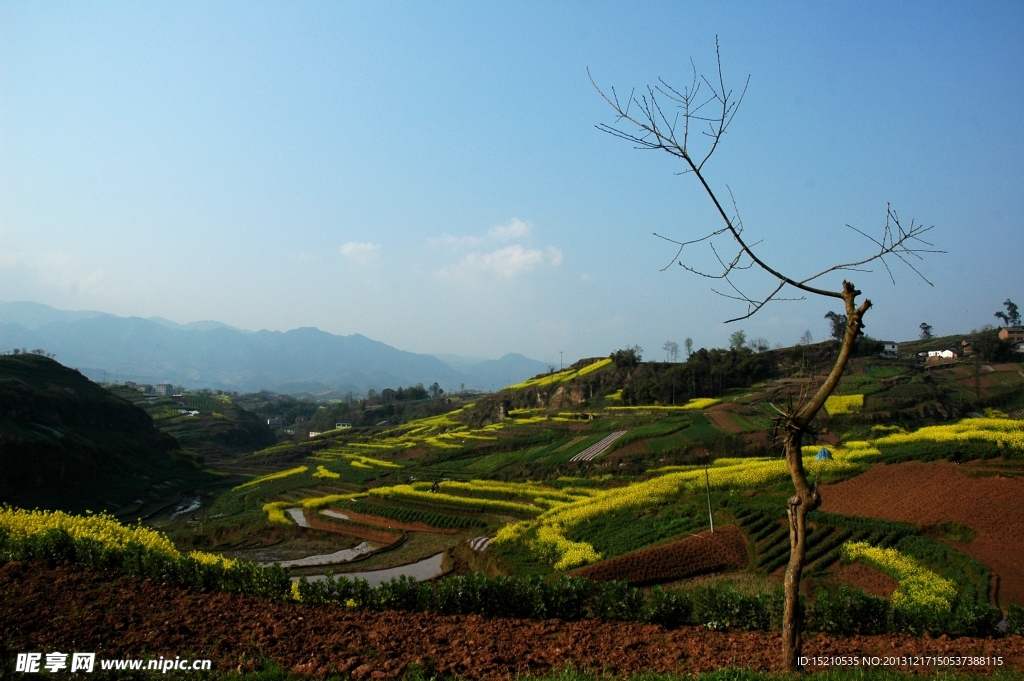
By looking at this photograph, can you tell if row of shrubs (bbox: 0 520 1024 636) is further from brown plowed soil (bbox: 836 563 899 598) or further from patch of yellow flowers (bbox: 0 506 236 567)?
brown plowed soil (bbox: 836 563 899 598)

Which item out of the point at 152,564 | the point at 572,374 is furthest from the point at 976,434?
the point at 572,374

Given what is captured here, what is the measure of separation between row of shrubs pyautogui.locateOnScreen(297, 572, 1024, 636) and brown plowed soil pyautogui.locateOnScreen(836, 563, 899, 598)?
7.01 m

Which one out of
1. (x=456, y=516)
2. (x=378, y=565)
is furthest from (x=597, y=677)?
(x=456, y=516)

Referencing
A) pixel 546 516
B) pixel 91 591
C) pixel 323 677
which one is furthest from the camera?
pixel 546 516

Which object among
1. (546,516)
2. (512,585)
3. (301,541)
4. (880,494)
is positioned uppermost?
(512,585)

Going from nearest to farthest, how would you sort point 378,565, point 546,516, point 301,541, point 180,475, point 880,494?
1. point 880,494
2. point 378,565
3. point 546,516
4. point 301,541
5. point 180,475

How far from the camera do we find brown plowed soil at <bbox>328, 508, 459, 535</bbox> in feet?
107

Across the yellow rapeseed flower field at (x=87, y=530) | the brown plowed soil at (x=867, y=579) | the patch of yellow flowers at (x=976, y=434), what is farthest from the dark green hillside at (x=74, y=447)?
the patch of yellow flowers at (x=976, y=434)

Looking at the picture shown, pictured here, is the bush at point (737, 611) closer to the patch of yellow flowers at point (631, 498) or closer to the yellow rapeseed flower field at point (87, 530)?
the yellow rapeseed flower field at point (87, 530)

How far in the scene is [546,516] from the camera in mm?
29500

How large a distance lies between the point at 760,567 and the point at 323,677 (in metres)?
17.4

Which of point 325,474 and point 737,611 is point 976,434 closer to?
point 737,611

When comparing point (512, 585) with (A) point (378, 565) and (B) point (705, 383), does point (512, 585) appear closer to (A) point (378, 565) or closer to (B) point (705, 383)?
(A) point (378, 565)

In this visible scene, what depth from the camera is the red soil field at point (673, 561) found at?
64.7 feet
